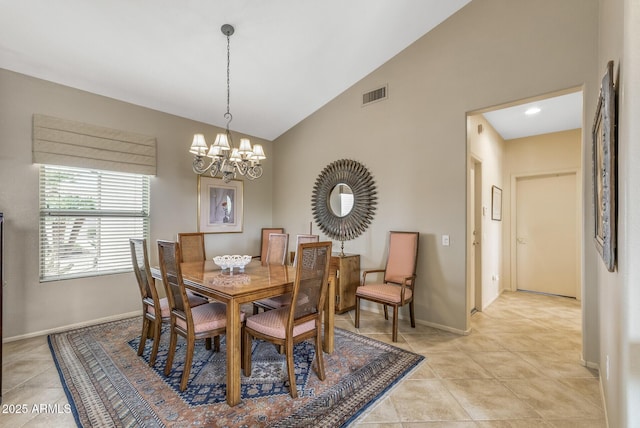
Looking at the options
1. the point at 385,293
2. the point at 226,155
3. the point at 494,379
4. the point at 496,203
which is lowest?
the point at 494,379

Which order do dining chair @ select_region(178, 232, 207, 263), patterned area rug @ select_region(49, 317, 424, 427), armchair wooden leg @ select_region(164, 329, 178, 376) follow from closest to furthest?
patterned area rug @ select_region(49, 317, 424, 427) → armchair wooden leg @ select_region(164, 329, 178, 376) → dining chair @ select_region(178, 232, 207, 263)

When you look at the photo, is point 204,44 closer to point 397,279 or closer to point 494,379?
point 397,279

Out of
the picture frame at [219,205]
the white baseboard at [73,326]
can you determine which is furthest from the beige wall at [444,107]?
the white baseboard at [73,326]

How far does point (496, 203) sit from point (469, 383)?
11.5 ft

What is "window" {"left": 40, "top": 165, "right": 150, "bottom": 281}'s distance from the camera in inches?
131

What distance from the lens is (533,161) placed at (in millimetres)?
5156

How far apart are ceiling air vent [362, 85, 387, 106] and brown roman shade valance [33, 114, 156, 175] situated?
2.98m

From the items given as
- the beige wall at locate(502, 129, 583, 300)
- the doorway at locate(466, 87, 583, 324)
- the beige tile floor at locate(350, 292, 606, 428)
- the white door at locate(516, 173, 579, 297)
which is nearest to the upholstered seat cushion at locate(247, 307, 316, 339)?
the beige tile floor at locate(350, 292, 606, 428)

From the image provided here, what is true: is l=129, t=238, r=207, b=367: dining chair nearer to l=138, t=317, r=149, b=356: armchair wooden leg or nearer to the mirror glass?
l=138, t=317, r=149, b=356: armchair wooden leg

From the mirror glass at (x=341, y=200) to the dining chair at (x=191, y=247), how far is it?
6.48ft

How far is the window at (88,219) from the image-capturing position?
3.33 metres

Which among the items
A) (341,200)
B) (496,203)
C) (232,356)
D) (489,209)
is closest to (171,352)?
(232,356)

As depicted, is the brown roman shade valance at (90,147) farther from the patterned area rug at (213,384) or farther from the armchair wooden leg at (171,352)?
the armchair wooden leg at (171,352)

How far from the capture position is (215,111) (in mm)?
4418
